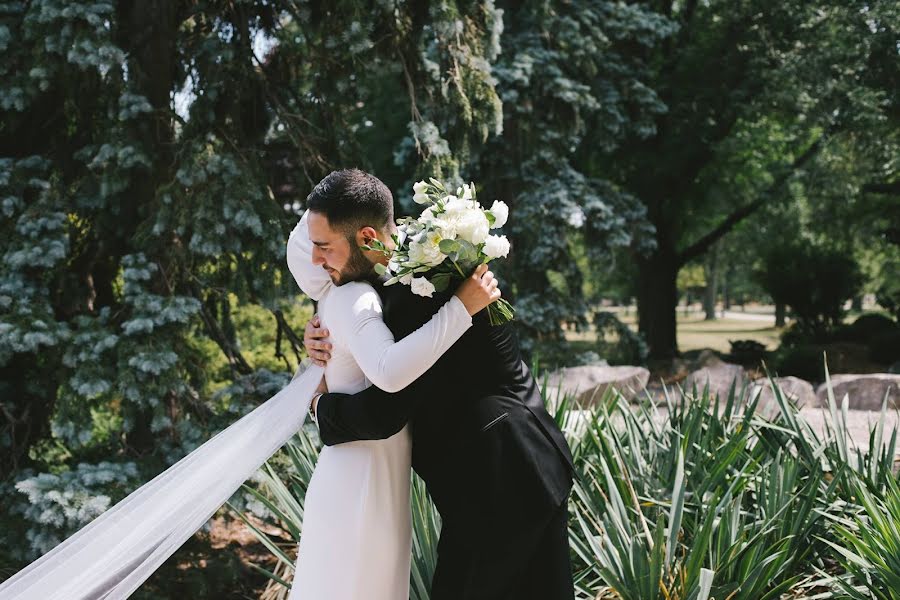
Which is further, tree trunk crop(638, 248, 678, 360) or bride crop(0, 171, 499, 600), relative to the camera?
tree trunk crop(638, 248, 678, 360)

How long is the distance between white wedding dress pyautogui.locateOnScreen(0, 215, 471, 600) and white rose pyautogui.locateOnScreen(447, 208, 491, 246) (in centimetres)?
17

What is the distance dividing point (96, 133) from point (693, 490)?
472 cm

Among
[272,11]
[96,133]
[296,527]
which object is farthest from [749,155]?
[296,527]

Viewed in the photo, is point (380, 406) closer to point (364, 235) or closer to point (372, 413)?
point (372, 413)

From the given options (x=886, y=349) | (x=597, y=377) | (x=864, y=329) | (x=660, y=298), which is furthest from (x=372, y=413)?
(x=864, y=329)

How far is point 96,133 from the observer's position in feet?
19.0

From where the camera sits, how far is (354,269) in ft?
7.63

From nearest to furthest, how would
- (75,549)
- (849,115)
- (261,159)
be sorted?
(75,549) → (261,159) → (849,115)

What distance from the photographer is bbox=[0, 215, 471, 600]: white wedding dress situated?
2.14 m

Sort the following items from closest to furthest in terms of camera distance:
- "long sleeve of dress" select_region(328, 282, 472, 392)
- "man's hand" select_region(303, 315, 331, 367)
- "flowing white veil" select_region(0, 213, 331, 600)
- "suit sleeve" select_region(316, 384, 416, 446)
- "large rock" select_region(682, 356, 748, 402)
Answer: "long sleeve of dress" select_region(328, 282, 472, 392) < "suit sleeve" select_region(316, 384, 416, 446) < "man's hand" select_region(303, 315, 331, 367) < "flowing white veil" select_region(0, 213, 331, 600) < "large rock" select_region(682, 356, 748, 402)

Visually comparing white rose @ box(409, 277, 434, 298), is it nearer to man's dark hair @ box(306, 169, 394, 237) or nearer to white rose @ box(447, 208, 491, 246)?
white rose @ box(447, 208, 491, 246)

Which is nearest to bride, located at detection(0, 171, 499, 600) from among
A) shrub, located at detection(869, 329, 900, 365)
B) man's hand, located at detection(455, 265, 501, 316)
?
man's hand, located at detection(455, 265, 501, 316)

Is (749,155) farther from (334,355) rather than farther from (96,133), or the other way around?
(334,355)

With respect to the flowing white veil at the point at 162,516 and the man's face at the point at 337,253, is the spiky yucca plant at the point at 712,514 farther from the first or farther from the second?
the man's face at the point at 337,253
